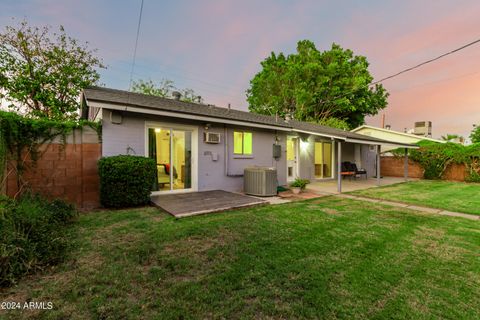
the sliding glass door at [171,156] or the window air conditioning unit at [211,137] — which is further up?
the window air conditioning unit at [211,137]

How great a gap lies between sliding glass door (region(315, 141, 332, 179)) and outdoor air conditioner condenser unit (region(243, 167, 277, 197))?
5581 millimetres

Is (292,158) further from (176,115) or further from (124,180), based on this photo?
(124,180)

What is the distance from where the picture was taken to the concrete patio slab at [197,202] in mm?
4871

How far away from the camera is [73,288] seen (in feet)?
6.95

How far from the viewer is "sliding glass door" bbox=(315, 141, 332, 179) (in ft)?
38.4

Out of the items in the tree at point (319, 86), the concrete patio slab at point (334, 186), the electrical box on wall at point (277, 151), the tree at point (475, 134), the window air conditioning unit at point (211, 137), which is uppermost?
the tree at point (319, 86)

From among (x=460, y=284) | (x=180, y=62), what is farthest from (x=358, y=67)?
(x=460, y=284)

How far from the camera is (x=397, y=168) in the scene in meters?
14.8

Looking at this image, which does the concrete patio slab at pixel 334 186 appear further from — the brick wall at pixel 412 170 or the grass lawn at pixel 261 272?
the brick wall at pixel 412 170

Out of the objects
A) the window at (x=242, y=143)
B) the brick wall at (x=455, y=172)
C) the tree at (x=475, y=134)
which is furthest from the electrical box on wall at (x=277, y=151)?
the tree at (x=475, y=134)

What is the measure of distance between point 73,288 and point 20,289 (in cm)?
53

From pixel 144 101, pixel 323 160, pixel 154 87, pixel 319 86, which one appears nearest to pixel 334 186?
pixel 323 160

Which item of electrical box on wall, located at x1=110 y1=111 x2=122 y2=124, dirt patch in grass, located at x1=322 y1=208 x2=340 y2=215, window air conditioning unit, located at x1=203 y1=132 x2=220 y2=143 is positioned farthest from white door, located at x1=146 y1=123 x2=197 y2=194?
dirt patch in grass, located at x1=322 y1=208 x2=340 y2=215

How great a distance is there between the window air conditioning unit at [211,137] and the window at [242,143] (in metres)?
0.83
